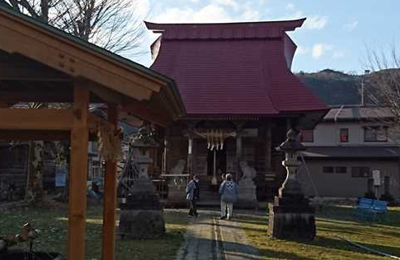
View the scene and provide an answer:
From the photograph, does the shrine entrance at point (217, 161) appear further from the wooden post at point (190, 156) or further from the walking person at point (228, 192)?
the walking person at point (228, 192)

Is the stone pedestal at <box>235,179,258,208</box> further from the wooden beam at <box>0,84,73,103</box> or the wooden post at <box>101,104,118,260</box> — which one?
the wooden beam at <box>0,84,73,103</box>

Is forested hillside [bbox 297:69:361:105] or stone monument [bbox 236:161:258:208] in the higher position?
forested hillside [bbox 297:69:361:105]

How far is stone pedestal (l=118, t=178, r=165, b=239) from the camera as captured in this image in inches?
562

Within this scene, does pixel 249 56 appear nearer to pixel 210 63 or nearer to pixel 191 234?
pixel 210 63

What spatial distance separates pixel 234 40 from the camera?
1193 inches

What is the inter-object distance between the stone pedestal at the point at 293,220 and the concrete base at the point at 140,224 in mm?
2948

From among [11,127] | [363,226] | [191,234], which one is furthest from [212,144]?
[11,127]

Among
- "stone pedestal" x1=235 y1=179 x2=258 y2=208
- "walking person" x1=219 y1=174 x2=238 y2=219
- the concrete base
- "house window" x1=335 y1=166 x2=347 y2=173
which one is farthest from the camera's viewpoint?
"house window" x1=335 y1=166 x2=347 y2=173

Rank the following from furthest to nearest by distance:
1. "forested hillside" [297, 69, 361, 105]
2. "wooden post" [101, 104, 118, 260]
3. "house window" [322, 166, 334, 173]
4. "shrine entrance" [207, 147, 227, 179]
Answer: "forested hillside" [297, 69, 361, 105] → "house window" [322, 166, 334, 173] → "shrine entrance" [207, 147, 227, 179] → "wooden post" [101, 104, 118, 260]

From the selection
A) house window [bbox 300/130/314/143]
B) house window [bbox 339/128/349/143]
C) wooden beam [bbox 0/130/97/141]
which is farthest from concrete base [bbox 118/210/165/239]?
house window [bbox 300/130/314/143]

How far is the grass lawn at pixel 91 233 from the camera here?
1185 centimetres

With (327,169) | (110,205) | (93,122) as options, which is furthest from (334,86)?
(93,122)

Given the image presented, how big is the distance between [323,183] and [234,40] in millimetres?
16147

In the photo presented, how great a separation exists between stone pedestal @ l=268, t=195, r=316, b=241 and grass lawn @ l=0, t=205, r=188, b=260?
2508 millimetres
